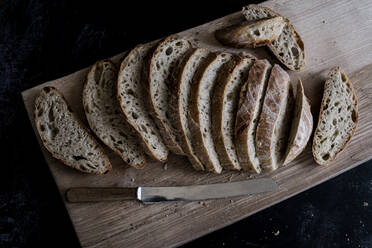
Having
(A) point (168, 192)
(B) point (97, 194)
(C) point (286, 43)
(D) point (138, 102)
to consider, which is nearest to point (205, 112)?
(D) point (138, 102)

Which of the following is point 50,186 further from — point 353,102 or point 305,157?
point 353,102

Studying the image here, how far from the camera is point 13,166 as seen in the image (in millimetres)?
2936

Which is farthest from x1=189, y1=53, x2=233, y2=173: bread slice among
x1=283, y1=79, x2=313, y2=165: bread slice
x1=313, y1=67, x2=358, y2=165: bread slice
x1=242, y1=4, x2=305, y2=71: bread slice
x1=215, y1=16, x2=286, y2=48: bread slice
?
x1=313, y1=67, x2=358, y2=165: bread slice

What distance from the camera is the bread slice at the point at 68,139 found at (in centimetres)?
263

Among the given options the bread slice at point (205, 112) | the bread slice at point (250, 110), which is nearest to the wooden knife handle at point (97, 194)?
the bread slice at point (205, 112)

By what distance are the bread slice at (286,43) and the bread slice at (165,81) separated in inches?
24.0

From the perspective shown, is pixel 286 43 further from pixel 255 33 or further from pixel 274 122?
pixel 274 122

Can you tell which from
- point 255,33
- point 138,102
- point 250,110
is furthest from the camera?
point 255,33

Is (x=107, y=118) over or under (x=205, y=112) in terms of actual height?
over

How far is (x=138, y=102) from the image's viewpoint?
2609 mm

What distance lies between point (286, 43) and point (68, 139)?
6.17 ft

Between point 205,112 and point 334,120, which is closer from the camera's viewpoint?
point 205,112

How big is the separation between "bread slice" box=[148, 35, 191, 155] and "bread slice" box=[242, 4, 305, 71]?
609 millimetres

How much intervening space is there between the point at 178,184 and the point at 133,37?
4.44 feet
